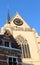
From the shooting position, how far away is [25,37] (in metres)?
36.6

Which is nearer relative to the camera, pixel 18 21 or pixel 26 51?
pixel 26 51

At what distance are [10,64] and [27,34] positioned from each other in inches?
873

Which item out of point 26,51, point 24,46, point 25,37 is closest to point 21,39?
point 25,37

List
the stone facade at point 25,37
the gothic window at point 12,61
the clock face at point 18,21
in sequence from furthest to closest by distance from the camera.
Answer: the clock face at point 18,21, the stone facade at point 25,37, the gothic window at point 12,61

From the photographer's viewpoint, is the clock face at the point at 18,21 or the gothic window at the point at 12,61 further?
Result: the clock face at the point at 18,21

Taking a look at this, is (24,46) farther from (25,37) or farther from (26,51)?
(25,37)

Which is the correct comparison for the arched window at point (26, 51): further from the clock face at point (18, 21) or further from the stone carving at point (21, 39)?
the clock face at point (18, 21)

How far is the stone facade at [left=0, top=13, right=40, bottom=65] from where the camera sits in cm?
3380

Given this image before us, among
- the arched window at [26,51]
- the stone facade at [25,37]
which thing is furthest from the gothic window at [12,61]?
the arched window at [26,51]

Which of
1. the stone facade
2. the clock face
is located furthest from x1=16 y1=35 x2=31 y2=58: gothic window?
the clock face

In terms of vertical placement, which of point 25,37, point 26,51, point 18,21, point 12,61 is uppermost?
point 18,21

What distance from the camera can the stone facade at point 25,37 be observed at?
3380cm

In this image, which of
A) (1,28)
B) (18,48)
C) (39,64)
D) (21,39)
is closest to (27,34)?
(21,39)

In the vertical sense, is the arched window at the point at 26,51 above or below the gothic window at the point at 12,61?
above
